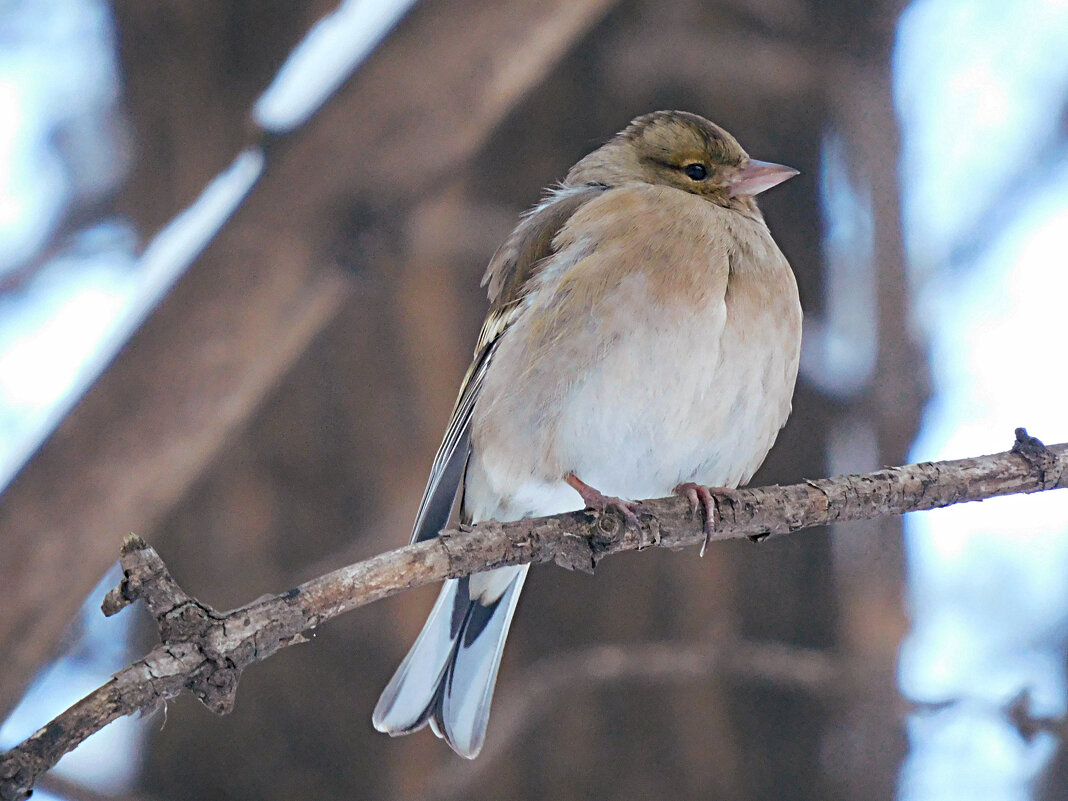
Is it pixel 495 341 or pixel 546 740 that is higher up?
pixel 495 341

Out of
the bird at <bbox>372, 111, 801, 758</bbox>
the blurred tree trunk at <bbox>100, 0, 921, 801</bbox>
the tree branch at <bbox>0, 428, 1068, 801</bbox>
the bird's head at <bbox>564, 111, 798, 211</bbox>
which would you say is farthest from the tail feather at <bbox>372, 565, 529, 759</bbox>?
the bird's head at <bbox>564, 111, 798, 211</bbox>

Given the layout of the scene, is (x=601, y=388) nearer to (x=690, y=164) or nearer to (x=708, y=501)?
(x=708, y=501)

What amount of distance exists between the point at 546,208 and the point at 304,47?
0.78 metres

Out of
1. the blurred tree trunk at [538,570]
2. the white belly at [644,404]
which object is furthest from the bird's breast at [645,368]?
the blurred tree trunk at [538,570]

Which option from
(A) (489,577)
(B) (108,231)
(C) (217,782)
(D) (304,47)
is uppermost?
(D) (304,47)

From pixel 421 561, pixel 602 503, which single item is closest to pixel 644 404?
pixel 602 503

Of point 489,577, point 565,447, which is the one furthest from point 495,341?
point 489,577

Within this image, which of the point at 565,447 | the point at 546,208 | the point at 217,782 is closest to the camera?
the point at 565,447

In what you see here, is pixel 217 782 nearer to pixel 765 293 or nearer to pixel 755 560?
pixel 755 560

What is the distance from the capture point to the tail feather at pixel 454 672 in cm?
183

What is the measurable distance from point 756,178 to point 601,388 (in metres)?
0.64

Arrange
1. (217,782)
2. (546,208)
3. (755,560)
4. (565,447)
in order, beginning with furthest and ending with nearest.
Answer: (755,560) → (217,782) → (546,208) → (565,447)

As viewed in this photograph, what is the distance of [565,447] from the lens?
183cm

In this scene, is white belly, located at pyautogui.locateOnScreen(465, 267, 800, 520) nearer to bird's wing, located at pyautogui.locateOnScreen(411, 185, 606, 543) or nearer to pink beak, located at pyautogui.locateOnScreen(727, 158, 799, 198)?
bird's wing, located at pyautogui.locateOnScreen(411, 185, 606, 543)
